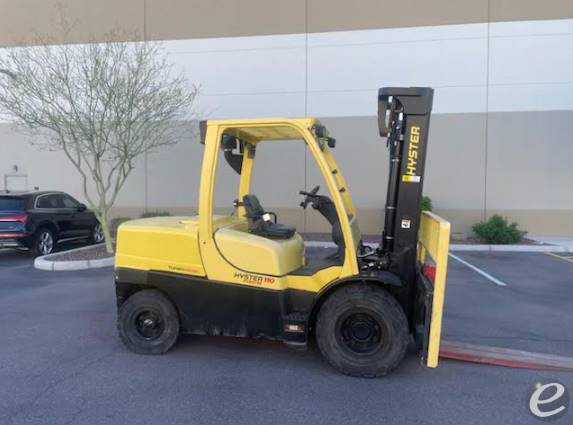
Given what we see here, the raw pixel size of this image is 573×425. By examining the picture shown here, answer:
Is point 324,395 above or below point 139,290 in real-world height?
below

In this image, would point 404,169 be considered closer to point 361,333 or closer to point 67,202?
point 361,333

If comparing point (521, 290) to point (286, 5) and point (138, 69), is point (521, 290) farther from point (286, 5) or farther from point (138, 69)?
point (286, 5)

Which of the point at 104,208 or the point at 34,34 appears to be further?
the point at 34,34

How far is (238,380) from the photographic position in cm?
429

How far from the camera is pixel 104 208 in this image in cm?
1130

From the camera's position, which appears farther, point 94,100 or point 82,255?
point 94,100

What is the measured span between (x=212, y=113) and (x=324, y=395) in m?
13.1

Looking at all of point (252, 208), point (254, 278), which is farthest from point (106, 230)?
point (254, 278)

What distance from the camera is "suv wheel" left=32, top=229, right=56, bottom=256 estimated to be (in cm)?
1116

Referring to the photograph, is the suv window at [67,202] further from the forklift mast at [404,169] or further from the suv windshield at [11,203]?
the forklift mast at [404,169]

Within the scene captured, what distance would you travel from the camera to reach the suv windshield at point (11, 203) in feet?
35.5

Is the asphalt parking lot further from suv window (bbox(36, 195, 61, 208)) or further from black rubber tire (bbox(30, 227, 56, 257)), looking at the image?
suv window (bbox(36, 195, 61, 208))

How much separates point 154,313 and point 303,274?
64.6 inches

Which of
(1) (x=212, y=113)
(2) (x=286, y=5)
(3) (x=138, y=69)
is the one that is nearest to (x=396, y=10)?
(2) (x=286, y=5)
